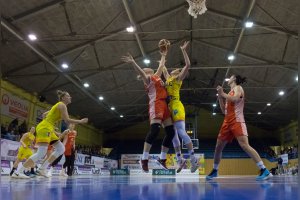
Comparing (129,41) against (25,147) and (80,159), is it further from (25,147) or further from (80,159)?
(80,159)

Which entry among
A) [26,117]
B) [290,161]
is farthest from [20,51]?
[290,161]

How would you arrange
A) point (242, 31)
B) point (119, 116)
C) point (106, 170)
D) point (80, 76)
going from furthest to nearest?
point (119, 116), point (106, 170), point (80, 76), point (242, 31)

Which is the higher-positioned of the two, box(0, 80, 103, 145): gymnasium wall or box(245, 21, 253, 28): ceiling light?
box(245, 21, 253, 28): ceiling light

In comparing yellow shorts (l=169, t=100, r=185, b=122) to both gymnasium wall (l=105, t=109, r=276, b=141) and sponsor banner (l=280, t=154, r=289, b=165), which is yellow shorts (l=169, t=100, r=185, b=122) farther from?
gymnasium wall (l=105, t=109, r=276, b=141)

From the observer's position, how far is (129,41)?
19.4m

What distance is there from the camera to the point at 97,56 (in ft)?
66.1

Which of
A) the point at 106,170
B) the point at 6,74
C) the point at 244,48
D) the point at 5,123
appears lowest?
the point at 106,170

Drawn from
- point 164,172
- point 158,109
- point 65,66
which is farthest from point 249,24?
point 164,172

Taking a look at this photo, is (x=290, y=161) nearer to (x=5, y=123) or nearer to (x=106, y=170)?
(x=106, y=170)

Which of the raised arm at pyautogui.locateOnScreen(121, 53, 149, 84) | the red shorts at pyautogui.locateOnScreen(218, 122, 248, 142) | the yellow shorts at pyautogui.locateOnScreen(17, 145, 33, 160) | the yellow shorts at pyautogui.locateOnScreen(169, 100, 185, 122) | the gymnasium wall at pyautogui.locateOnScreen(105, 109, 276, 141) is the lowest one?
the yellow shorts at pyautogui.locateOnScreen(17, 145, 33, 160)

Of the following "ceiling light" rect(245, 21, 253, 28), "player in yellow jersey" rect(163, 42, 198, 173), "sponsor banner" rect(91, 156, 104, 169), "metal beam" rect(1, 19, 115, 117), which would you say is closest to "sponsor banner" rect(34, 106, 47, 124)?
"metal beam" rect(1, 19, 115, 117)

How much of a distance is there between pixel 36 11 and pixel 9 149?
6510 mm

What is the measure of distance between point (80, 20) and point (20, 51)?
169 inches

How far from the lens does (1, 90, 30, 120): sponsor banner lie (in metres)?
20.9
